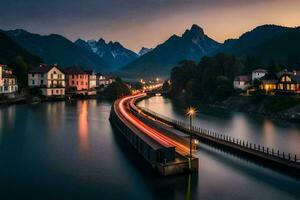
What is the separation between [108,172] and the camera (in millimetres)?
41625

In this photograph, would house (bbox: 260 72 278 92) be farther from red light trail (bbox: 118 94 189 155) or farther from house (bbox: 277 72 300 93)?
red light trail (bbox: 118 94 189 155)

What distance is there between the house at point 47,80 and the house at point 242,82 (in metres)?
63.3

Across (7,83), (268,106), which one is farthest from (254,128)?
(7,83)

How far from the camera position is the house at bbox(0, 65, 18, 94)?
11195 centimetres

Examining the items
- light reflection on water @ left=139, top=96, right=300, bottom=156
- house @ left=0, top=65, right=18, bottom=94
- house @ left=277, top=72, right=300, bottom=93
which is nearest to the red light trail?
light reflection on water @ left=139, top=96, right=300, bottom=156

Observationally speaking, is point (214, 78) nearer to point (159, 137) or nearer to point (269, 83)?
point (269, 83)

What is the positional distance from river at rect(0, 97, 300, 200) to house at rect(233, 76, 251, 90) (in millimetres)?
54342

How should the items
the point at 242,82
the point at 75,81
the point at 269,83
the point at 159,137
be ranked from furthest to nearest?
the point at 75,81 < the point at 242,82 < the point at 269,83 < the point at 159,137

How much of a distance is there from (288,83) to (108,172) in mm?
77318

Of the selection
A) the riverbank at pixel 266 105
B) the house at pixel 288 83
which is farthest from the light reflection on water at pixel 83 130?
the house at pixel 288 83

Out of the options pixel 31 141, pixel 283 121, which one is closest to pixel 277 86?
pixel 283 121

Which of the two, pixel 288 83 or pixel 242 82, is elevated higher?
pixel 242 82

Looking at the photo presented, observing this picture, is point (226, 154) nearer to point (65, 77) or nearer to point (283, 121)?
point (283, 121)

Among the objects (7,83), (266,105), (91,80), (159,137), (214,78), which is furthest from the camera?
(91,80)
